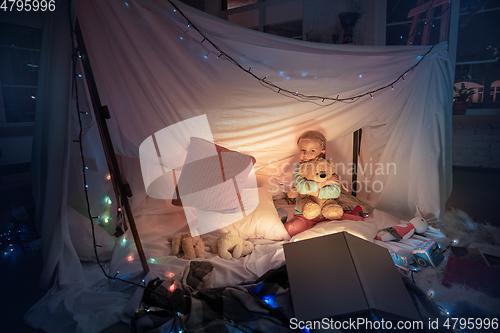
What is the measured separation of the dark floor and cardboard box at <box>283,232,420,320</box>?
2.89 ft

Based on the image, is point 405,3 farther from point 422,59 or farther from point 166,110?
point 166,110

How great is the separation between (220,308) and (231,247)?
22.6 inches

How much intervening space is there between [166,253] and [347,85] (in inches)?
67.0

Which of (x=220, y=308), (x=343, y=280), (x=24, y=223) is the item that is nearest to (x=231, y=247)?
(x=220, y=308)

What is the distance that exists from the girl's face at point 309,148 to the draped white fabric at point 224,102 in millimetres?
138

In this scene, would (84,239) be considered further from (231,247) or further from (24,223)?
(231,247)

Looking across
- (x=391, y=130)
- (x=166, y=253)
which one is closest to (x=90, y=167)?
(x=166, y=253)

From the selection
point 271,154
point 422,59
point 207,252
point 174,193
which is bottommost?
point 207,252

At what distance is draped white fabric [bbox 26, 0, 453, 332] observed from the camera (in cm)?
161

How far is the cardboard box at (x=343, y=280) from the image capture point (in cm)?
116

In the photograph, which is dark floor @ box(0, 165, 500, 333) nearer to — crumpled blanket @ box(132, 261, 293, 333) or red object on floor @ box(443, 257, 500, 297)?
crumpled blanket @ box(132, 261, 293, 333)

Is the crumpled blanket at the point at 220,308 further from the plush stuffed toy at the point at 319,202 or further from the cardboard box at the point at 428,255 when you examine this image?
the cardboard box at the point at 428,255

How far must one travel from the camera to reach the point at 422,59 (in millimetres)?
2068

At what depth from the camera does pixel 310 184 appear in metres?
2.24
